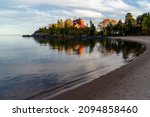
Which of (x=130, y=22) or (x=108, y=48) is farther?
(x=130, y=22)

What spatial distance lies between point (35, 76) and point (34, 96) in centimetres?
754

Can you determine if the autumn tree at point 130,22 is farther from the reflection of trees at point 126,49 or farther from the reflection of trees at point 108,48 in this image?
the reflection of trees at point 126,49

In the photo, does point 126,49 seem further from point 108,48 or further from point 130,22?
point 130,22

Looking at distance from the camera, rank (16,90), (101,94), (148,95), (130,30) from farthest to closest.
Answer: (130,30) → (16,90) → (101,94) → (148,95)

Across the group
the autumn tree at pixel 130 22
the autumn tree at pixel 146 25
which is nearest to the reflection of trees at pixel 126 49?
the autumn tree at pixel 146 25

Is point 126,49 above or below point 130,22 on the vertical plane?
below

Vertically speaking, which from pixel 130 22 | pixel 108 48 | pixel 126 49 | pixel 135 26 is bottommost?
pixel 108 48

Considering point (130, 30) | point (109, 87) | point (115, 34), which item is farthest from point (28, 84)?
point (115, 34)

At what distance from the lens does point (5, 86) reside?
19.3m

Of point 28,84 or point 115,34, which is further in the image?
point 115,34

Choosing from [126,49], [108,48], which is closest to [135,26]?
[108,48]

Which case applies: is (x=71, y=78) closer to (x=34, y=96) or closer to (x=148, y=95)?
(x=34, y=96)

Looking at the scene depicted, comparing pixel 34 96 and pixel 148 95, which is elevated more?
pixel 148 95

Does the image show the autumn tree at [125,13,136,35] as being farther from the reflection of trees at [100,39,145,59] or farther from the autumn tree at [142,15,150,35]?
the reflection of trees at [100,39,145,59]
